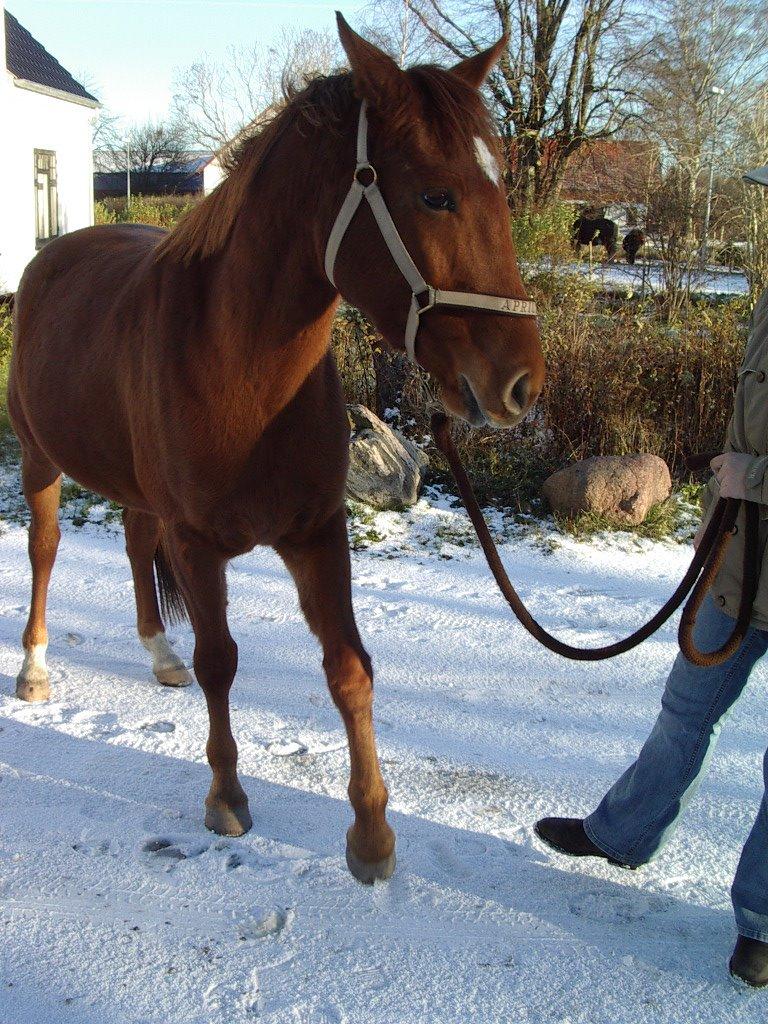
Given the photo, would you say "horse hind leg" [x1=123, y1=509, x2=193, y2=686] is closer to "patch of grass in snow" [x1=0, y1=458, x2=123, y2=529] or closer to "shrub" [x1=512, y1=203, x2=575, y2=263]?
"patch of grass in snow" [x1=0, y1=458, x2=123, y2=529]

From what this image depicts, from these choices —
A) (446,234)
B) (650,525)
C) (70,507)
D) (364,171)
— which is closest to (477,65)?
(364,171)

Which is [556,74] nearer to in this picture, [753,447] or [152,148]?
[753,447]

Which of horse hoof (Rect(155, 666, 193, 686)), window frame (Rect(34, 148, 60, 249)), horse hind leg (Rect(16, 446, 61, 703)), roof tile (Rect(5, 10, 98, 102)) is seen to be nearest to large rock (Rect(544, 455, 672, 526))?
horse hoof (Rect(155, 666, 193, 686))

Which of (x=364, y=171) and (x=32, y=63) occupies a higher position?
(x=32, y=63)

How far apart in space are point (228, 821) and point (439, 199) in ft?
6.00

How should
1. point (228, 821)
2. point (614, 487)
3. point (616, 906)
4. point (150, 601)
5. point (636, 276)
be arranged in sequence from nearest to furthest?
point (616, 906) < point (228, 821) < point (150, 601) < point (614, 487) < point (636, 276)

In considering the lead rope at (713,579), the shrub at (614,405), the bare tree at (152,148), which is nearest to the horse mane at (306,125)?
the lead rope at (713,579)

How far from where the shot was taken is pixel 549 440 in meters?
6.32

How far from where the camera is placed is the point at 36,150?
16203 millimetres

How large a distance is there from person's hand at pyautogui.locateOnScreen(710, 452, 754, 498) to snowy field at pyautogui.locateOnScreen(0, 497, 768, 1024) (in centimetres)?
112

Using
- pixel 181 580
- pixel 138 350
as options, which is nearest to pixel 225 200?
pixel 138 350

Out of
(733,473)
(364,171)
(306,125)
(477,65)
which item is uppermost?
(477,65)

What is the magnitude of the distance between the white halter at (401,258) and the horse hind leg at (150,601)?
197 cm

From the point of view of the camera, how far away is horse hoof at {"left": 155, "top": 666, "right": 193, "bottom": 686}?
3557 mm
